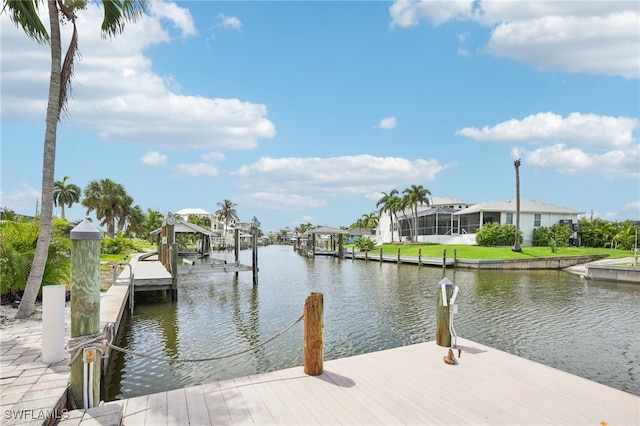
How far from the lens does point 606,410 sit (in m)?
4.96

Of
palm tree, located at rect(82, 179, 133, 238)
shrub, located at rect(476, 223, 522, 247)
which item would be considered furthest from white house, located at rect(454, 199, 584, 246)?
palm tree, located at rect(82, 179, 133, 238)

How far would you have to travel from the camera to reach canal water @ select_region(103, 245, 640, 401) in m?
8.53

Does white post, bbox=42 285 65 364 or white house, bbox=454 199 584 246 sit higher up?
white house, bbox=454 199 584 246

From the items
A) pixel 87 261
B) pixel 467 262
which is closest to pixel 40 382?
pixel 87 261

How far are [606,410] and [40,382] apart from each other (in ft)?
24.7

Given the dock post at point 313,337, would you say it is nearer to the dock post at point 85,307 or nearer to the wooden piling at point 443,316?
the wooden piling at point 443,316

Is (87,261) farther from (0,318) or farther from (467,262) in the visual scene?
(467,262)

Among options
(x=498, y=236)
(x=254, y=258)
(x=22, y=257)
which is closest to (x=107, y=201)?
(x=254, y=258)

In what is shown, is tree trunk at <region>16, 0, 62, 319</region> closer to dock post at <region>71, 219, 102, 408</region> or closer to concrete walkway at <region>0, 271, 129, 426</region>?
concrete walkway at <region>0, 271, 129, 426</region>

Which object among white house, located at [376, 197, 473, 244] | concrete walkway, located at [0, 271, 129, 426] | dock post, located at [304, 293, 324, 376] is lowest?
concrete walkway, located at [0, 271, 129, 426]

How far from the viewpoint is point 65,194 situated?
194ft

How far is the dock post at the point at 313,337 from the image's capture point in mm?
6012

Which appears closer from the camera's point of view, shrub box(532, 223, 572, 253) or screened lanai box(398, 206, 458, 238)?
shrub box(532, 223, 572, 253)

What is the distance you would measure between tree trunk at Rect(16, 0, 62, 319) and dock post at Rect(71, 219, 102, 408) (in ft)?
19.0
